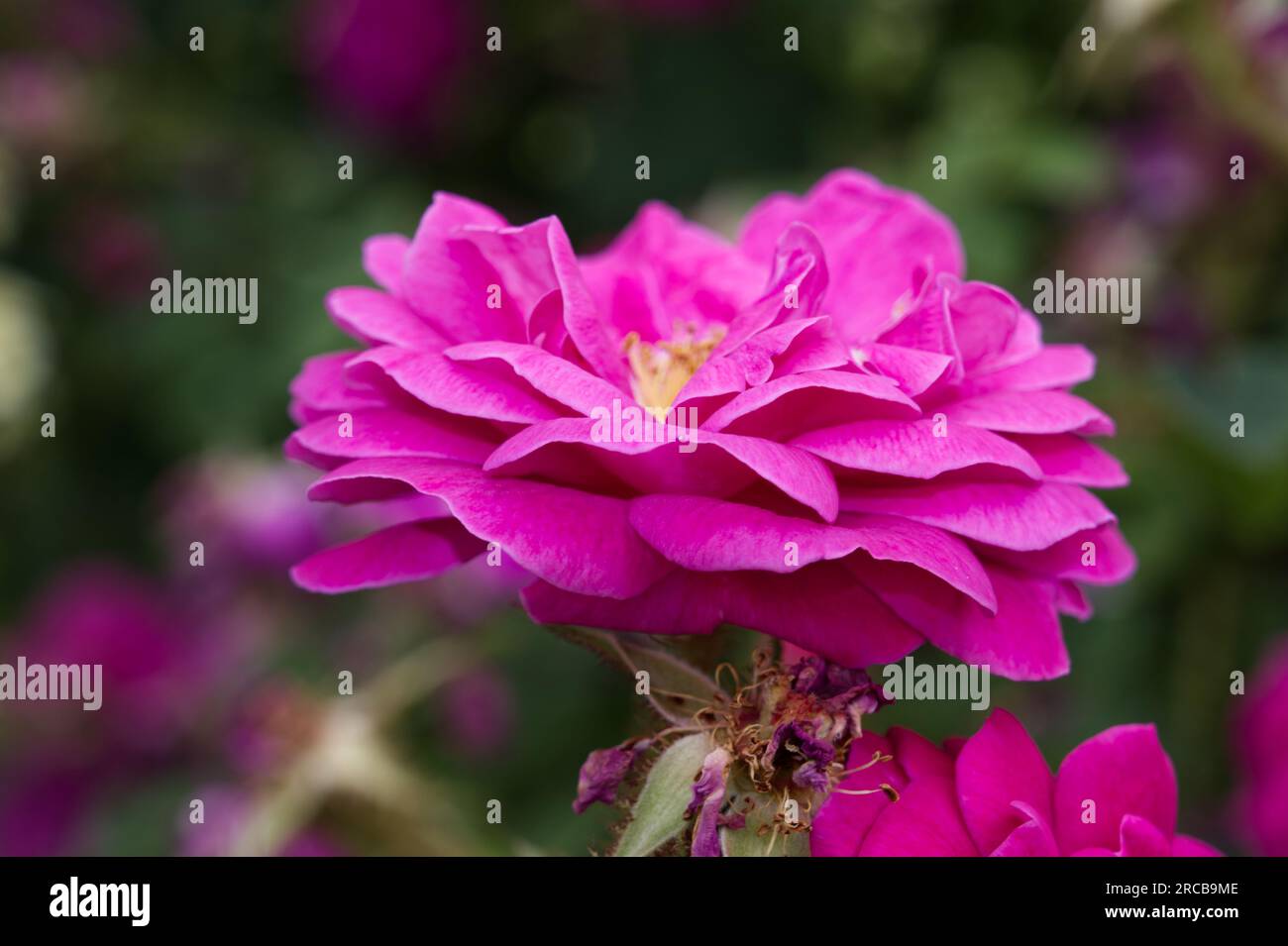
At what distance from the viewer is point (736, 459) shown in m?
0.46

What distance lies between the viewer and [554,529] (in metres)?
0.46

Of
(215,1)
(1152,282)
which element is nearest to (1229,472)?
(1152,282)

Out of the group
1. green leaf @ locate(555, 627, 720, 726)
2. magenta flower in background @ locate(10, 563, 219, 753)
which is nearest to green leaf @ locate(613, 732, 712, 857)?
green leaf @ locate(555, 627, 720, 726)

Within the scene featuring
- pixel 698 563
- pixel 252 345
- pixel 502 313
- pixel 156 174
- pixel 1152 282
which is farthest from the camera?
pixel 156 174

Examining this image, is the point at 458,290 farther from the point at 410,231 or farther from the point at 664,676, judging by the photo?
the point at 410,231

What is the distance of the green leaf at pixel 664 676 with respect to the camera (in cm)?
51

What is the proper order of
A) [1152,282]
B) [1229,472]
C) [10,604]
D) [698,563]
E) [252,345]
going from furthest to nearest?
1. [10,604]
2. [252,345]
3. [1152,282]
4. [1229,472]
5. [698,563]

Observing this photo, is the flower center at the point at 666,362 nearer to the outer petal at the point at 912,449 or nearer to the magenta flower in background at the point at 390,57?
the outer petal at the point at 912,449

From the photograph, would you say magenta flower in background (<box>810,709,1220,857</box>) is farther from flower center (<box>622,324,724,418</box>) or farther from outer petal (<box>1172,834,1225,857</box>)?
flower center (<box>622,324,724,418</box>)

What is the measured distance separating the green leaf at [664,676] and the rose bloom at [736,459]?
47 mm

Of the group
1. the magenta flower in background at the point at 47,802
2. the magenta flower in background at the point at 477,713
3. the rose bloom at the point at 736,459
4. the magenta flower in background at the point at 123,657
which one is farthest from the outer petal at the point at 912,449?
the magenta flower in background at the point at 47,802

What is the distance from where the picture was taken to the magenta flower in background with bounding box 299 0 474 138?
166 centimetres
